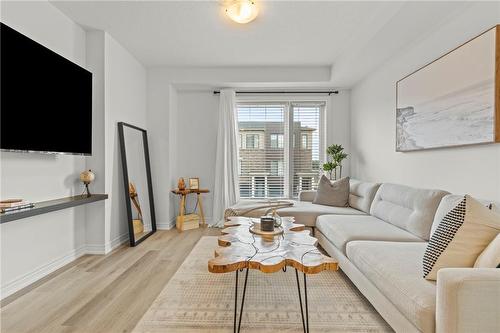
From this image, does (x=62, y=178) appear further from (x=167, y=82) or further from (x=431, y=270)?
(x=431, y=270)

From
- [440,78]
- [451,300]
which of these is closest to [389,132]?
[440,78]

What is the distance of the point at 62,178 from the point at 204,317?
2.10m

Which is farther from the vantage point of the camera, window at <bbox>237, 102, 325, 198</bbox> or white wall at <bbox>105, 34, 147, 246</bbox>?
window at <bbox>237, 102, 325, 198</bbox>

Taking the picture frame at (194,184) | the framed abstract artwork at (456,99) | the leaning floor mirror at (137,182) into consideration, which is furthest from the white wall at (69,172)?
the framed abstract artwork at (456,99)

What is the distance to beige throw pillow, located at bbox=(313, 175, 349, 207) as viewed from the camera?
12.8ft

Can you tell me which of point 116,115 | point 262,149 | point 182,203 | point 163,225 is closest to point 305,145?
point 262,149

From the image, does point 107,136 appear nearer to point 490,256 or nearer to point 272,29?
point 272,29

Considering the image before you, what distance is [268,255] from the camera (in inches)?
68.9

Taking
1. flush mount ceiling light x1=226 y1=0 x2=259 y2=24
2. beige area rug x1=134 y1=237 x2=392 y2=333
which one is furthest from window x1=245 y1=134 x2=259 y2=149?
beige area rug x1=134 y1=237 x2=392 y2=333

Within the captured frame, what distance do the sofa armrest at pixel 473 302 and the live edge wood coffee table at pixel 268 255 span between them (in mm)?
556

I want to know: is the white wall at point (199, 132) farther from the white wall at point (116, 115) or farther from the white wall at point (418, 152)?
the white wall at point (418, 152)

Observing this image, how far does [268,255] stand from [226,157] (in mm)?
3130

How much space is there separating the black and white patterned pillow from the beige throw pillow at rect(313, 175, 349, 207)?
2323 millimetres

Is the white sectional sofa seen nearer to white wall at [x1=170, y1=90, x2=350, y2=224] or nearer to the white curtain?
the white curtain
